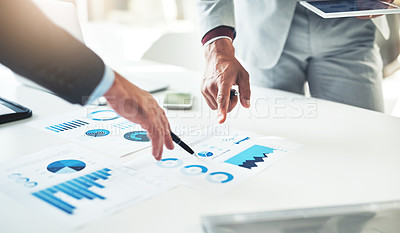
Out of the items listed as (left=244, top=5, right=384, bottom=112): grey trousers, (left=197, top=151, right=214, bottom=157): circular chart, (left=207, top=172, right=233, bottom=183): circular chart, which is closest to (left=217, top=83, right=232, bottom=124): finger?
(left=197, top=151, right=214, bottom=157): circular chart

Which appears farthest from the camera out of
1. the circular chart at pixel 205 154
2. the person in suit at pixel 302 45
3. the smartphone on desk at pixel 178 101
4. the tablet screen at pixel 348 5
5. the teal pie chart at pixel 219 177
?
the person in suit at pixel 302 45

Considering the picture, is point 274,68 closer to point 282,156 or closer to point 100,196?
point 282,156

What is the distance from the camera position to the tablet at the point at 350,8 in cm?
104

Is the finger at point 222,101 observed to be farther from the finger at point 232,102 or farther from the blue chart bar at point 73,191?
the blue chart bar at point 73,191

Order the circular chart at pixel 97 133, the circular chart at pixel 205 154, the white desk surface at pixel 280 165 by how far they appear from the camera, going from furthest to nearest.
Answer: the circular chart at pixel 97 133
the circular chart at pixel 205 154
the white desk surface at pixel 280 165

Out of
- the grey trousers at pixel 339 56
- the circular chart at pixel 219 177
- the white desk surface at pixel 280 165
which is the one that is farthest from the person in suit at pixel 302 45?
the circular chart at pixel 219 177

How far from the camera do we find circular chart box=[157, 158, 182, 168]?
816 millimetres

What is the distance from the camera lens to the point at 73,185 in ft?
2.35

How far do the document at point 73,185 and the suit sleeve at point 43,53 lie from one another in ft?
0.55

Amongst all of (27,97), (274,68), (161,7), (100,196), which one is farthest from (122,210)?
(161,7)

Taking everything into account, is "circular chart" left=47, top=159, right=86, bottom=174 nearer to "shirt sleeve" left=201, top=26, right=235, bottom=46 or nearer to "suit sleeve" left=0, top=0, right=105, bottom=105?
"suit sleeve" left=0, top=0, right=105, bottom=105

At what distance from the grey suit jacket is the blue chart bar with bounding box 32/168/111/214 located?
2.27 ft

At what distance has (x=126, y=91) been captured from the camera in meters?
0.72

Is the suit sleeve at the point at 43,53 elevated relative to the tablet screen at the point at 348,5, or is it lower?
lower
